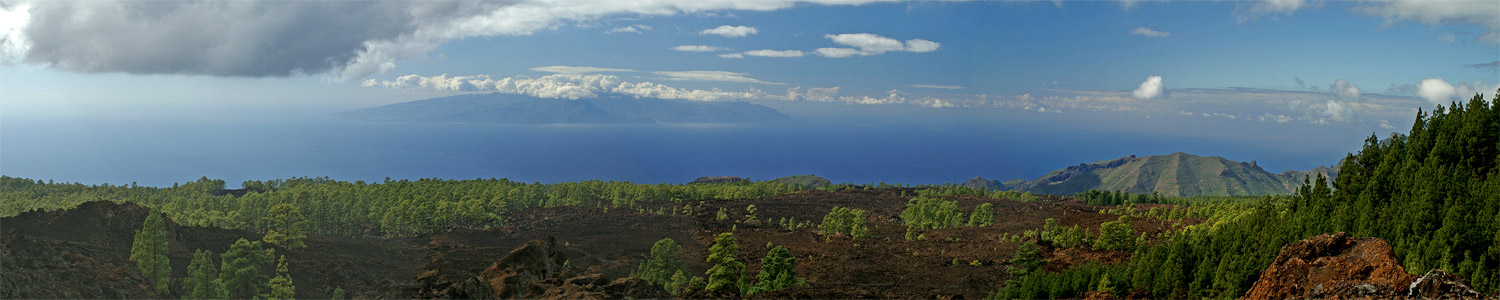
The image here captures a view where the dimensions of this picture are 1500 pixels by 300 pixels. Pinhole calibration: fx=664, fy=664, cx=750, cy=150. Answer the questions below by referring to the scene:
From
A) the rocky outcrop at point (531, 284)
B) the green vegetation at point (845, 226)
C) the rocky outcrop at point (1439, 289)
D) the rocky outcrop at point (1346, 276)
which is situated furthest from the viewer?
the green vegetation at point (845, 226)

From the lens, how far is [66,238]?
19922 mm

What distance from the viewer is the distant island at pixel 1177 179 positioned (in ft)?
343

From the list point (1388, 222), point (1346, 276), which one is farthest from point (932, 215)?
point (1346, 276)

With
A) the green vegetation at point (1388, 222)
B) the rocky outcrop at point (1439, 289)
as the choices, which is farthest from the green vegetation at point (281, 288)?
the rocky outcrop at point (1439, 289)

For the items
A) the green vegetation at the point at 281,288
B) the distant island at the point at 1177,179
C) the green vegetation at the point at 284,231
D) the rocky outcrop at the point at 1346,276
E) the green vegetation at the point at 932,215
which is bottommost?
the distant island at the point at 1177,179

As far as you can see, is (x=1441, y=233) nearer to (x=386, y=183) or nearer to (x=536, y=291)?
(x=536, y=291)

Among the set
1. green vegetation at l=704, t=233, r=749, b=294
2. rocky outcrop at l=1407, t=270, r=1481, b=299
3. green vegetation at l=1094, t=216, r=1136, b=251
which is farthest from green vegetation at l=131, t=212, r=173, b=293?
green vegetation at l=1094, t=216, r=1136, b=251

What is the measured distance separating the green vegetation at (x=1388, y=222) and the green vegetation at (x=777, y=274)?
24.4ft

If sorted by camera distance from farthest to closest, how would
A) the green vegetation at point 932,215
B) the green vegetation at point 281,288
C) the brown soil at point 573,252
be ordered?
the green vegetation at point 932,215
the green vegetation at point 281,288
the brown soil at point 573,252

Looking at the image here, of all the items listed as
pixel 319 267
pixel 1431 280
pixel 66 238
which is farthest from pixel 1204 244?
pixel 66 238

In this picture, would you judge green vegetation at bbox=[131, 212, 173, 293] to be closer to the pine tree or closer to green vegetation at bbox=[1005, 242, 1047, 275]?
the pine tree

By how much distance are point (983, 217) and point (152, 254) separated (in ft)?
132

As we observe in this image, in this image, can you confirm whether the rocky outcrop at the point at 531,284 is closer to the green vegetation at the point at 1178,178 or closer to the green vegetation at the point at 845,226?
the green vegetation at the point at 845,226

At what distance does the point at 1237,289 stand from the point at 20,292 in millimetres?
30472
